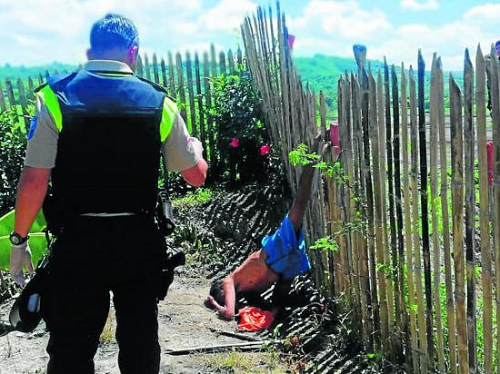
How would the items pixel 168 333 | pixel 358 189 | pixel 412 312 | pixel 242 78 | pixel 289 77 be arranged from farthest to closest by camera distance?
1. pixel 242 78
2. pixel 289 77
3. pixel 168 333
4. pixel 358 189
5. pixel 412 312

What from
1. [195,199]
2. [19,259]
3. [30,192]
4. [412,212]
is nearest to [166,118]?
[30,192]

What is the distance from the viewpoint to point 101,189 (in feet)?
8.86

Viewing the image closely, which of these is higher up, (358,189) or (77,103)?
(77,103)

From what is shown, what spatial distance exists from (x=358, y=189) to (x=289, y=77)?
6.57 feet

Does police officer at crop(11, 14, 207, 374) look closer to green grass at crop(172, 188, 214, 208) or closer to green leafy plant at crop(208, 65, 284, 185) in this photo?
green leafy plant at crop(208, 65, 284, 185)

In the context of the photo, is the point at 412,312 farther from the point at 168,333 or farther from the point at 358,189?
the point at 168,333

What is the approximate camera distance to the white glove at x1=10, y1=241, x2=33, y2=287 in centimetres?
286

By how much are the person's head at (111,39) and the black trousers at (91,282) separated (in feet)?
2.31

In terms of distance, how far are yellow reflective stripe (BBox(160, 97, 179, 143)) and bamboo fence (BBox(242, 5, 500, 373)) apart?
1.17 m

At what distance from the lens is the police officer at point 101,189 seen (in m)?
2.62

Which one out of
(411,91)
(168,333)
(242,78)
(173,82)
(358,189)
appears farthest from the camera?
(173,82)

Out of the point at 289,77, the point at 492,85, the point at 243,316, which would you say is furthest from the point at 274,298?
the point at 492,85

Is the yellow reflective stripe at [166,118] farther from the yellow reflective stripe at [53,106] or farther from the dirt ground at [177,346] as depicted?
the dirt ground at [177,346]

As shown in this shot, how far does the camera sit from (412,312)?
3439 millimetres
